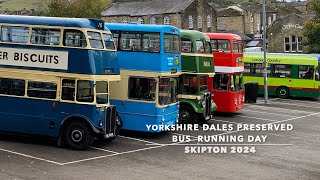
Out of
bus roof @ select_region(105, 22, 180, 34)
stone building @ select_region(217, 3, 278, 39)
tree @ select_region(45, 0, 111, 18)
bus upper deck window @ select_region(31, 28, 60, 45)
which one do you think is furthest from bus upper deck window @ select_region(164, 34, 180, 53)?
stone building @ select_region(217, 3, 278, 39)

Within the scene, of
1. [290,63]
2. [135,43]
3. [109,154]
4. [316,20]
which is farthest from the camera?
[316,20]

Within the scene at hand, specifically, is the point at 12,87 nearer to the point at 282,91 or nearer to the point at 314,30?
A: the point at 282,91

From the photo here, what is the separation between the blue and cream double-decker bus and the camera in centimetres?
1691

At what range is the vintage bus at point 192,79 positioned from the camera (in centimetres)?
2019

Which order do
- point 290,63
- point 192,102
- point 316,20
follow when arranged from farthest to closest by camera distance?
point 316,20, point 290,63, point 192,102

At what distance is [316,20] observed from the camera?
4209 centimetres

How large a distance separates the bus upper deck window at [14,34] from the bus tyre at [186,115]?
775 centimetres

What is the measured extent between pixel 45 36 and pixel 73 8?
147 feet

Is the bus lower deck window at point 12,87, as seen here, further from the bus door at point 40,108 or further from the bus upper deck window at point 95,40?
the bus upper deck window at point 95,40

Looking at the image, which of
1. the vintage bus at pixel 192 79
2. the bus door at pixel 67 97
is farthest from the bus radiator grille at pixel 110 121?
the vintage bus at pixel 192 79

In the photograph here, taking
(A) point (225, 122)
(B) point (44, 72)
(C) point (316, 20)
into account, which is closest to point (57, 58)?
(B) point (44, 72)

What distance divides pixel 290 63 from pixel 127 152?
2002cm

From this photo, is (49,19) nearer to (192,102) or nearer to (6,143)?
(6,143)

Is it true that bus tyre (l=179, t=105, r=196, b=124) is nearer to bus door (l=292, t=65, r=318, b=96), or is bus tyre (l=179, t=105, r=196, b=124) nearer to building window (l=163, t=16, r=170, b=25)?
bus door (l=292, t=65, r=318, b=96)
